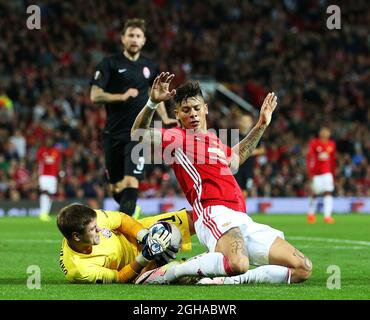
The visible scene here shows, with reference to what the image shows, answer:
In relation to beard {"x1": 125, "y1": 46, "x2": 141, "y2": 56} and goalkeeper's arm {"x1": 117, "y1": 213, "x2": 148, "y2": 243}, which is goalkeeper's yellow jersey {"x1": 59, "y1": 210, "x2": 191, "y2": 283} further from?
beard {"x1": 125, "y1": 46, "x2": 141, "y2": 56}

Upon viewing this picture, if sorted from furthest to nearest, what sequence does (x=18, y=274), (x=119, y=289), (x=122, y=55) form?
1. (x=122, y=55)
2. (x=18, y=274)
3. (x=119, y=289)

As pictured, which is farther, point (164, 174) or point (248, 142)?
point (164, 174)

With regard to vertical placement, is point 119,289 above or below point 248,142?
below

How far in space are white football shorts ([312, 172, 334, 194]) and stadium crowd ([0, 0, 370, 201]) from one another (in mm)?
3613

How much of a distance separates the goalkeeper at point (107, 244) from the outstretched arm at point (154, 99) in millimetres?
727

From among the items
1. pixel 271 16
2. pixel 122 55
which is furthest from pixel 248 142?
pixel 271 16

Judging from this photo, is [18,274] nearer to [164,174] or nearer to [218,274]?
[218,274]

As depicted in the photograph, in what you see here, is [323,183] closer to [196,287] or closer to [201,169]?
[201,169]

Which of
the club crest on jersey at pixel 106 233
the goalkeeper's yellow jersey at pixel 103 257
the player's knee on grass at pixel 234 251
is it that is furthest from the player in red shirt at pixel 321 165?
the player's knee on grass at pixel 234 251

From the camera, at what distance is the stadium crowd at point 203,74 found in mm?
22703

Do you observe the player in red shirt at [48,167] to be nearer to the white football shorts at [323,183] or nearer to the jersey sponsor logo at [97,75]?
the white football shorts at [323,183]

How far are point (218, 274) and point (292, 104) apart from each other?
19.7 meters

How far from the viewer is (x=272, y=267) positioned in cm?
723

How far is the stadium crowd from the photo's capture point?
2270 cm
